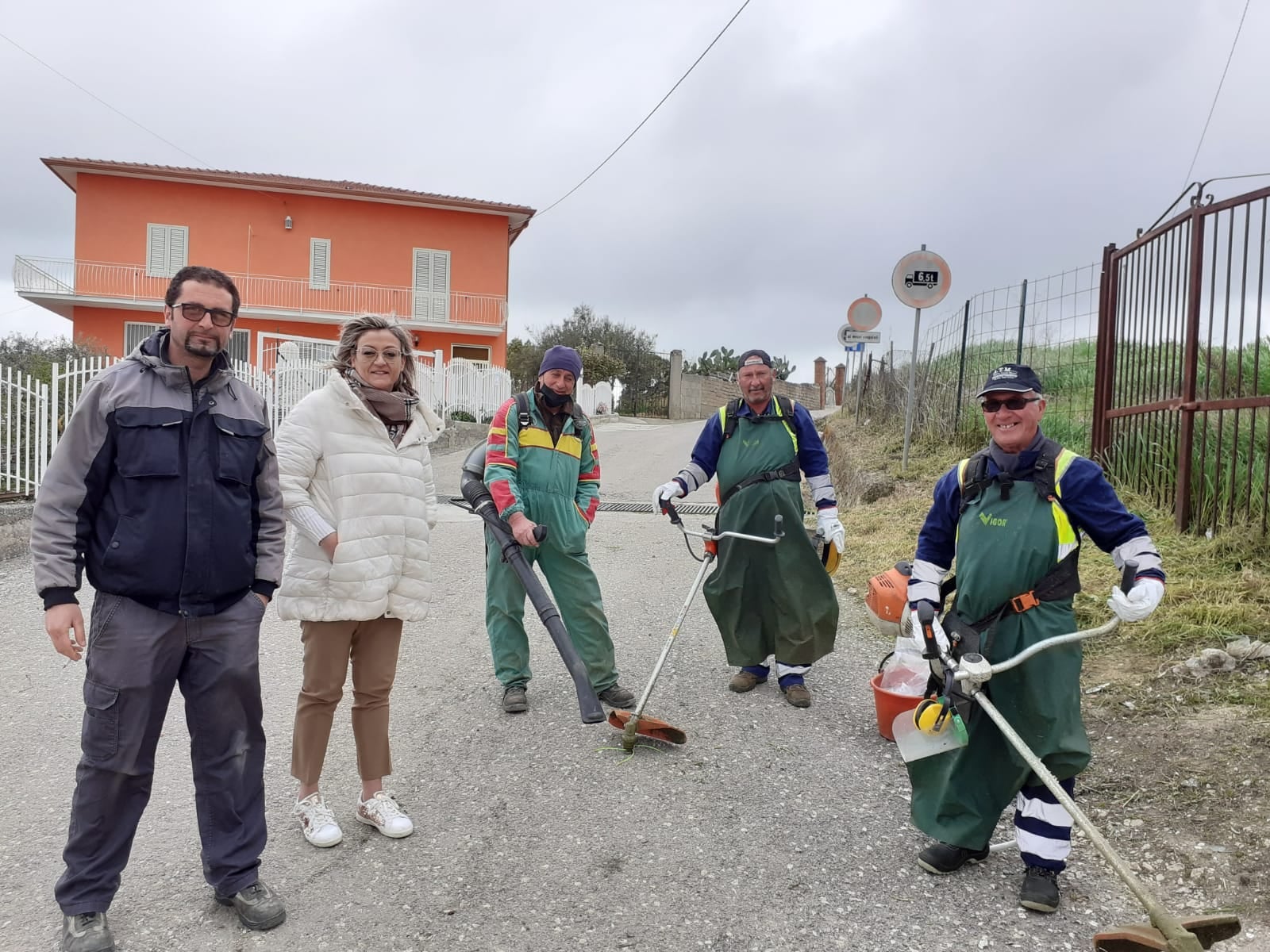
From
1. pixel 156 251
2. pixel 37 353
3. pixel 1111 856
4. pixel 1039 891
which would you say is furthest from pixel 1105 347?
pixel 156 251

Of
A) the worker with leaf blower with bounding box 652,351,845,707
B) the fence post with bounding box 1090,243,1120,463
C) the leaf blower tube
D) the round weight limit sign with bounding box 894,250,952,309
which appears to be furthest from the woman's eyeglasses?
the round weight limit sign with bounding box 894,250,952,309

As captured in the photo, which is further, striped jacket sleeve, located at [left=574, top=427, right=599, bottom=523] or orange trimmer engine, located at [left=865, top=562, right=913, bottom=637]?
striped jacket sleeve, located at [left=574, top=427, right=599, bottom=523]

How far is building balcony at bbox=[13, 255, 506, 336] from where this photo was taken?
28031 mm

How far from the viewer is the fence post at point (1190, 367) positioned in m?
6.09

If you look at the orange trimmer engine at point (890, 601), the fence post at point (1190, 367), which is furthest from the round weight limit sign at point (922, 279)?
the orange trimmer engine at point (890, 601)

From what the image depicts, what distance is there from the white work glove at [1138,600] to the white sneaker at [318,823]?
276cm

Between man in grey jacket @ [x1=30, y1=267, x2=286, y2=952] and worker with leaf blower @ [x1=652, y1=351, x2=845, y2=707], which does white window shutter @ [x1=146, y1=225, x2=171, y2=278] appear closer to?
worker with leaf blower @ [x1=652, y1=351, x2=845, y2=707]

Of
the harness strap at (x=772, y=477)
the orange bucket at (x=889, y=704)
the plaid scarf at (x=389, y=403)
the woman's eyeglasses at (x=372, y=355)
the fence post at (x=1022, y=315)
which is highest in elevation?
the fence post at (x=1022, y=315)

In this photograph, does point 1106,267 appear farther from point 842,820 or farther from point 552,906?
point 552,906

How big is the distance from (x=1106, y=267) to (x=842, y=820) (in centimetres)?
596

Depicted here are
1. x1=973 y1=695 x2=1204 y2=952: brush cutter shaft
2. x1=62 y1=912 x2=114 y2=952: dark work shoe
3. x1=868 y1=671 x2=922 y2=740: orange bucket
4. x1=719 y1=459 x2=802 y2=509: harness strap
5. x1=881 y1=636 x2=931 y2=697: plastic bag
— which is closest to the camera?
x1=973 y1=695 x2=1204 y2=952: brush cutter shaft

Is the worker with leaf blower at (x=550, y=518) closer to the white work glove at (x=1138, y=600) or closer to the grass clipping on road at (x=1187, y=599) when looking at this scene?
the white work glove at (x=1138, y=600)

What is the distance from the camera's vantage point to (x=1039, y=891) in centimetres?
302

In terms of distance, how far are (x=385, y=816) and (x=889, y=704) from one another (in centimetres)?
229
